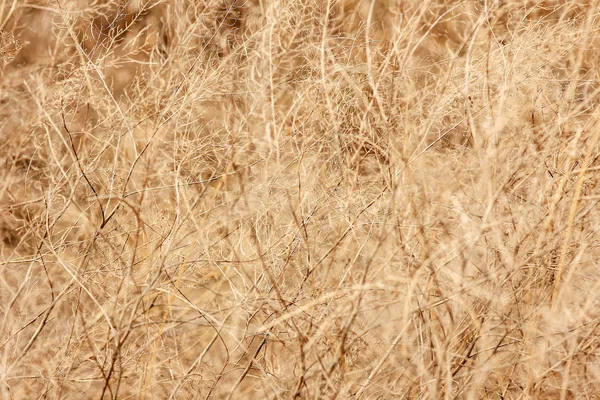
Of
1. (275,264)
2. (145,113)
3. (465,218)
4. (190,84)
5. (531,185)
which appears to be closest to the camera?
(465,218)

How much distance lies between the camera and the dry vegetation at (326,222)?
3.93ft

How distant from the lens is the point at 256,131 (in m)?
1.59

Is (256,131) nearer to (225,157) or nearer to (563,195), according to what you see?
(225,157)

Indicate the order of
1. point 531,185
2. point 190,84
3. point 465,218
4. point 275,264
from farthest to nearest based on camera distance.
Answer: point 190,84 → point 275,264 → point 531,185 → point 465,218

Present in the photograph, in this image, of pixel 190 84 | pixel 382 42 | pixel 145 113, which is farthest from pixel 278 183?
pixel 382 42

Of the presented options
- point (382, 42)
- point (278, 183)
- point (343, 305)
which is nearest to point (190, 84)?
point (278, 183)

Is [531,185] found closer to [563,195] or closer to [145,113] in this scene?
[563,195]

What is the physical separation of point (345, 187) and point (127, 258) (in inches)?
26.5

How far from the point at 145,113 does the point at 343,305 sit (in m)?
0.86

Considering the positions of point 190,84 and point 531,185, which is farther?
point 190,84

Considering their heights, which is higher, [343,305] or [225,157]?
[225,157]

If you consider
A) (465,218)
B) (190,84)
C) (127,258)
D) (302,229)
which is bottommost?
(127,258)

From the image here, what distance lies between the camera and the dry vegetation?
1.20 metres

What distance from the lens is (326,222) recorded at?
4.84 feet
